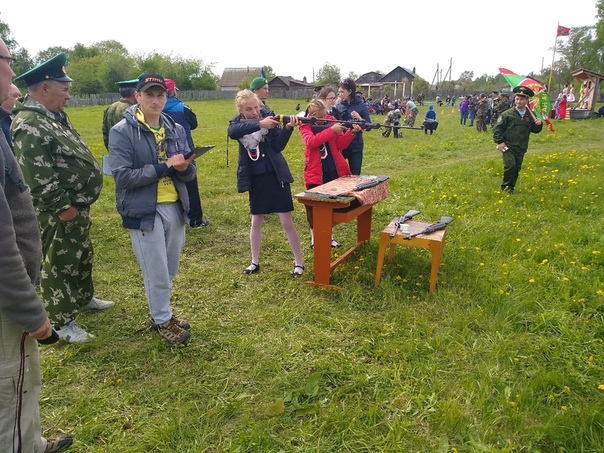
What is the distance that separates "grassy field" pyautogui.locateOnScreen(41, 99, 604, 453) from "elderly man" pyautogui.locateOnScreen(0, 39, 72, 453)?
881 millimetres

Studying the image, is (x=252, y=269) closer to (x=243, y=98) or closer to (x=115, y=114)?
(x=243, y=98)

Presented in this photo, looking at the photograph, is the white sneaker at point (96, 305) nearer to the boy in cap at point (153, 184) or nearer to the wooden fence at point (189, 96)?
the boy in cap at point (153, 184)

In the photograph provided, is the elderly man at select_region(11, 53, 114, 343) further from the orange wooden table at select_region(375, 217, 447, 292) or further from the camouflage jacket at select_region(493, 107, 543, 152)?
the camouflage jacket at select_region(493, 107, 543, 152)

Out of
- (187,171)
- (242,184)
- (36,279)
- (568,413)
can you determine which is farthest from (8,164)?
(568,413)

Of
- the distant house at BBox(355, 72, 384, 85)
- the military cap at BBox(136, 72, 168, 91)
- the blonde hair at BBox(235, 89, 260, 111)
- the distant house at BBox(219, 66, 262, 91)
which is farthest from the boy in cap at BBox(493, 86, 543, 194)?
the distant house at BBox(219, 66, 262, 91)

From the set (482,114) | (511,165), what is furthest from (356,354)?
(482,114)

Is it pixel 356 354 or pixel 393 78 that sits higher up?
pixel 393 78

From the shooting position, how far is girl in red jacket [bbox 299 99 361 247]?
501 cm

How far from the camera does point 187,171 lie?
350 centimetres

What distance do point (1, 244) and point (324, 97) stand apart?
487cm

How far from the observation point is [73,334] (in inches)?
147

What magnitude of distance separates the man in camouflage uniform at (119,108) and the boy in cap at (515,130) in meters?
6.35

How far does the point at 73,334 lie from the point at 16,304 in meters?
2.28

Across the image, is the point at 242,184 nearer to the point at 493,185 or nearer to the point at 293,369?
the point at 293,369
